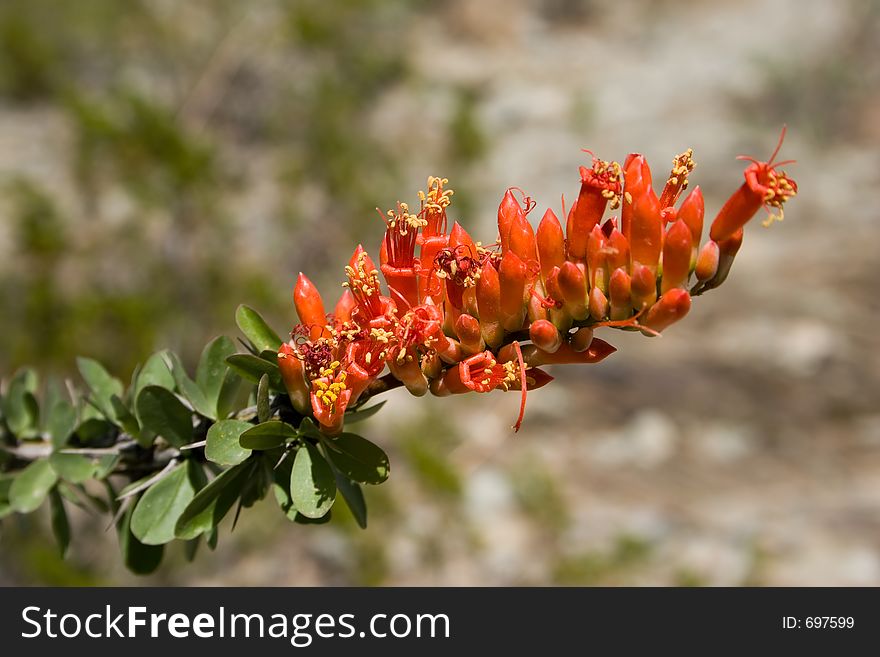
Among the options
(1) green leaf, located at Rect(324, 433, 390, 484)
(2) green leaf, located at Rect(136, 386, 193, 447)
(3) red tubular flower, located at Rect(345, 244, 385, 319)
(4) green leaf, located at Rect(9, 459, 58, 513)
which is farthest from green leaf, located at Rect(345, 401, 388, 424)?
(4) green leaf, located at Rect(9, 459, 58, 513)

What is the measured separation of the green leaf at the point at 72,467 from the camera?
140 cm

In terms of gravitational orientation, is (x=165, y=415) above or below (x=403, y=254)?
below

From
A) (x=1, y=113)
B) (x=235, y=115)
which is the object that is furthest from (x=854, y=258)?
(x=1, y=113)

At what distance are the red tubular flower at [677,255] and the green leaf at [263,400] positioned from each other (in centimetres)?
60

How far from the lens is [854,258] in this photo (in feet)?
25.7

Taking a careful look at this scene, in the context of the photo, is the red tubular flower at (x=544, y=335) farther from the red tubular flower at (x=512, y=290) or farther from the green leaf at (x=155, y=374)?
the green leaf at (x=155, y=374)

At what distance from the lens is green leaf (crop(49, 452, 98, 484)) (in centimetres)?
→ 140

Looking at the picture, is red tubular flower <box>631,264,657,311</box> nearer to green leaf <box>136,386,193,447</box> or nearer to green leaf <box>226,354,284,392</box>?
green leaf <box>226,354,284,392</box>

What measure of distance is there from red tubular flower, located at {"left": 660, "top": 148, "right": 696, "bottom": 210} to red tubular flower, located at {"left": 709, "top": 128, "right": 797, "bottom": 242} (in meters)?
0.08

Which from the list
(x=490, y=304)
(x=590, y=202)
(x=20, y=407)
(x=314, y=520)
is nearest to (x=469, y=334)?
(x=490, y=304)

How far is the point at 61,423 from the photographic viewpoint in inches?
58.4

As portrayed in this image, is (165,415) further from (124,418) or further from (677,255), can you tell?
(677,255)

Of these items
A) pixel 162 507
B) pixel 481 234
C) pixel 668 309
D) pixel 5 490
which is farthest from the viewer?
A: pixel 481 234

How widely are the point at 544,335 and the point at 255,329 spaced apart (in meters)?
0.52
